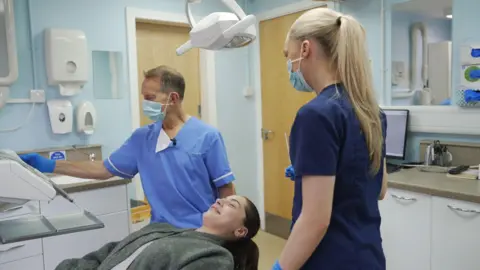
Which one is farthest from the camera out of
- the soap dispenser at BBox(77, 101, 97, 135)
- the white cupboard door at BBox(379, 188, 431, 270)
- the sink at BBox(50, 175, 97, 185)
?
the soap dispenser at BBox(77, 101, 97, 135)

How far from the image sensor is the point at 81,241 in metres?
2.65

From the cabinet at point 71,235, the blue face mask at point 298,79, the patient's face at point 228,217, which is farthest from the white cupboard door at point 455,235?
the cabinet at point 71,235

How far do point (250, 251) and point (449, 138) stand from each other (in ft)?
5.76

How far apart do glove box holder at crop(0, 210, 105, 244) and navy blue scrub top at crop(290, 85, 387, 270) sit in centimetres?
71

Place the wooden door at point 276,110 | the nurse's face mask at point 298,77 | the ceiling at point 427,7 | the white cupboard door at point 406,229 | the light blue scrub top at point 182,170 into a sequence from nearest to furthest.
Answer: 1. the nurse's face mask at point 298,77
2. the light blue scrub top at point 182,170
3. the white cupboard door at point 406,229
4. the ceiling at point 427,7
5. the wooden door at point 276,110

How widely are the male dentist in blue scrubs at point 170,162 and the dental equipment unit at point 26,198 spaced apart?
1.13ft

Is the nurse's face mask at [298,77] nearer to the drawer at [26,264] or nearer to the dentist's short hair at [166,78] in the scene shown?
the dentist's short hair at [166,78]

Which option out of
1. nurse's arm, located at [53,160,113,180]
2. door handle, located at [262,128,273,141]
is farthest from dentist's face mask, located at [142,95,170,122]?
door handle, located at [262,128,273,141]

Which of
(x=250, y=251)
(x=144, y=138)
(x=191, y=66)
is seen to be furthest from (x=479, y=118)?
(x=191, y=66)

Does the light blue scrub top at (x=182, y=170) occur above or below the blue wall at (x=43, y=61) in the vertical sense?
below

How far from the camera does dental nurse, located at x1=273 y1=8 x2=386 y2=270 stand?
3.65 feet

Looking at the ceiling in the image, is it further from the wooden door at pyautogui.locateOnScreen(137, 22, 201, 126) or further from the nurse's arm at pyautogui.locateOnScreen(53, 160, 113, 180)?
the nurse's arm at pyautogui.locateOnScreen(53, 160, 113, 180)

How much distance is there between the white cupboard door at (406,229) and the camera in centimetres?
232

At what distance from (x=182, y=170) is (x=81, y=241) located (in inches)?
48.3
